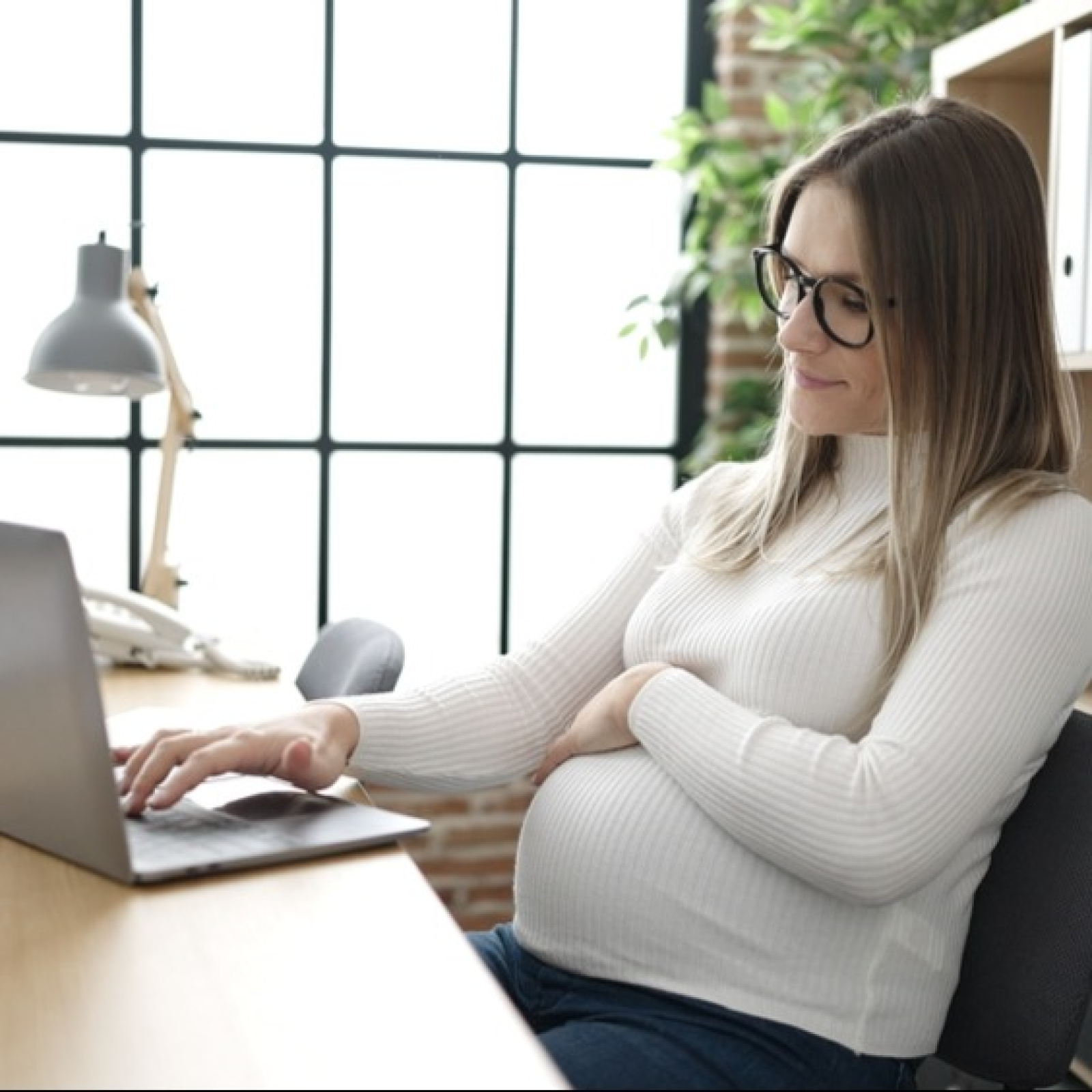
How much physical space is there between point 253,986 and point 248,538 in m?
2.61

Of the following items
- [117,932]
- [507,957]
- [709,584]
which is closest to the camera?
[117,932]

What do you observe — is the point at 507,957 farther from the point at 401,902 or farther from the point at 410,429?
the point at 410,429

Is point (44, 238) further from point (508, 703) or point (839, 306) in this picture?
point (839, 306)

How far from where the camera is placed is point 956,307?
1459mm

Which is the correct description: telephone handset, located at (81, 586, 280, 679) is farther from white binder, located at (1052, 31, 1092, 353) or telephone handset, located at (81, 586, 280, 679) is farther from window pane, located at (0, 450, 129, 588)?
white binder, located at (1052, 31, 1092, 353)

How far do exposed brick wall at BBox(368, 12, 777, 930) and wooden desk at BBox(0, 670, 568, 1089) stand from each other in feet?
7.40

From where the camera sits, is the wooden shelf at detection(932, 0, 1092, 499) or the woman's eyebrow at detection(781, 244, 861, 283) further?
the wooden shelf at detection(932, 0, 1092, 499)

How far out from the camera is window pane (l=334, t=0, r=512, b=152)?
3.46 metres

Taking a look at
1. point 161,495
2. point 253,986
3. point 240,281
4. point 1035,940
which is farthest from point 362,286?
point 253,986

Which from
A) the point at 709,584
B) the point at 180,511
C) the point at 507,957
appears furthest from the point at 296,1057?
the point at 180,511

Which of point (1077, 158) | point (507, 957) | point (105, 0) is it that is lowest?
point (507, 957)

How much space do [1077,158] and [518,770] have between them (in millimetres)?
1522

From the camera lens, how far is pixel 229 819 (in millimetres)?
1302

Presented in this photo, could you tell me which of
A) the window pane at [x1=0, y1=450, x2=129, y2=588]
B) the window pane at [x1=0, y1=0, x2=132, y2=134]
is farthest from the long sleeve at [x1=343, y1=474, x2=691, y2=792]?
the window pane at [x1=0, y1=0, x2=132, y2=134]
